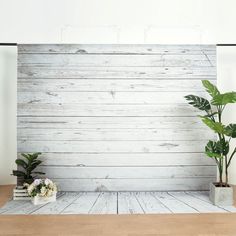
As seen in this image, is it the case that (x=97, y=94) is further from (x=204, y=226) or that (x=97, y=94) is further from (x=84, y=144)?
(x=204, y=226)

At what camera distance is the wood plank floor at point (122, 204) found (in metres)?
2.41

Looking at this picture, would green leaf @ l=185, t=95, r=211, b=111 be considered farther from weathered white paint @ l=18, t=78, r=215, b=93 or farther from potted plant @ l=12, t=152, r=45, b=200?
potted plant @ l=12, t=152, r=45, b=200

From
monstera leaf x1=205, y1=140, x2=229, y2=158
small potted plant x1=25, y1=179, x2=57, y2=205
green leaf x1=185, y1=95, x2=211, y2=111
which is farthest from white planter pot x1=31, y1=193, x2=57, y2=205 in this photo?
green leaf x1=185, y1=95, x2=211, y2=111

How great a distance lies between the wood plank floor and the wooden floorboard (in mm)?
125

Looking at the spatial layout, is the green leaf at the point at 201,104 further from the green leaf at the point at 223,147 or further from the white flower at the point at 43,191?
the white flower at the point at 43,191

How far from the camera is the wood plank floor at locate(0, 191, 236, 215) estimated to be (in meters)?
2.41

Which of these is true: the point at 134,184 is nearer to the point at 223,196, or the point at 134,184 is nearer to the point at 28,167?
the point at 223,196

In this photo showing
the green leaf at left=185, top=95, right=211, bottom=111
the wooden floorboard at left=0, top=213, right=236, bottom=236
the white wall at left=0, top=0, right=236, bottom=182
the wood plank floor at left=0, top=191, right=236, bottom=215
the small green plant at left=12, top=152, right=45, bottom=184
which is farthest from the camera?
the white wall at left=0, top=0, right=236, bottom=182

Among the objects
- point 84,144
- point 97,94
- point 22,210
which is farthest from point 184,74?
point 22,210

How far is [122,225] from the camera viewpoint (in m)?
2.08

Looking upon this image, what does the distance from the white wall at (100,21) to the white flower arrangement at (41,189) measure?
163 cm

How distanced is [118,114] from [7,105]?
4.44 ft

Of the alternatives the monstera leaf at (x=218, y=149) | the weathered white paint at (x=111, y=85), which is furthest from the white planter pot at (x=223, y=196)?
the weathered white paint at (x=111, y=85)

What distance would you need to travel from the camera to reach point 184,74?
305 cm
